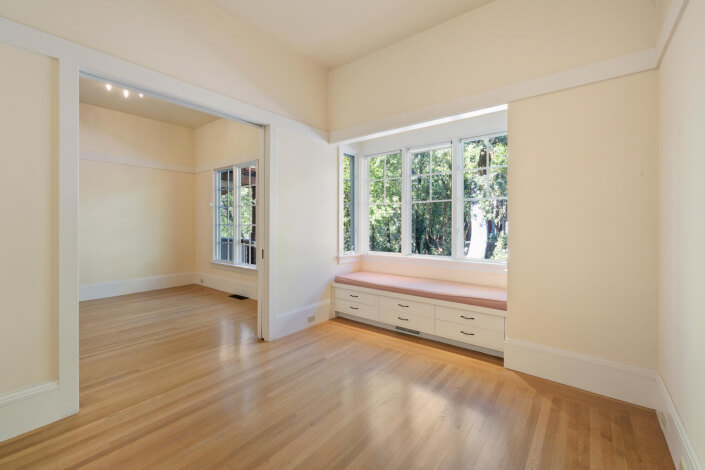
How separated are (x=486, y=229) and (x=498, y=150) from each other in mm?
910

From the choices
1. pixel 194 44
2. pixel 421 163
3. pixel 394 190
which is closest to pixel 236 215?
pixel 394 190

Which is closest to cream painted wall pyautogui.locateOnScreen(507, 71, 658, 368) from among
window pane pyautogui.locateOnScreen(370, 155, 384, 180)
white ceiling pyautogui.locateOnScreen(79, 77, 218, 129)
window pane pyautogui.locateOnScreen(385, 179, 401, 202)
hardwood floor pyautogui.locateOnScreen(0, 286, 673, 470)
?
hardwood floor pyautogui.locateOnScreen(0, 286, 673, 470)

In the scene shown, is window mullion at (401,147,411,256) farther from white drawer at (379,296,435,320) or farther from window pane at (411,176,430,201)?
white drawer at (379,296,435,320)

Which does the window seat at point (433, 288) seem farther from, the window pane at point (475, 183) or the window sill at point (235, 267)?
the window sill at point (235, 267)

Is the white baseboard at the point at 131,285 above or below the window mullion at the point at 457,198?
below

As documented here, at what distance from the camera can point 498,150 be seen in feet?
11.5

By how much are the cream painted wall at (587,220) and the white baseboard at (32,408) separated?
3302 mm

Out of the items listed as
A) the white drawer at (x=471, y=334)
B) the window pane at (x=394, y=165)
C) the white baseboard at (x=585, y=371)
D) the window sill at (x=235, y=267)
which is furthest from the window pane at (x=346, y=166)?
the white baseboard at (x=585, y=371)

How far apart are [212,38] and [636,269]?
388cm

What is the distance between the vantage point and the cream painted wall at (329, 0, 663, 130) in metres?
2.20

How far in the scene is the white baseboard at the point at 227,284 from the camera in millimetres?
5199

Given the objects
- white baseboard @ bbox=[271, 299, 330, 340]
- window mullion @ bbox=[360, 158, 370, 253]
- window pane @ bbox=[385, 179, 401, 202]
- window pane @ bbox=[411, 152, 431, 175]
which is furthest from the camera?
window mullion @ bbox=[360, 158, 370, 253]

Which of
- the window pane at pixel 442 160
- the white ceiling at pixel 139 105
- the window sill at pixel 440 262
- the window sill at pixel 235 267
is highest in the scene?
the white ceiling at pixel 139 105

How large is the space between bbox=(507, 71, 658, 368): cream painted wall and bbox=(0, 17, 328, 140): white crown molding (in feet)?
8.16
